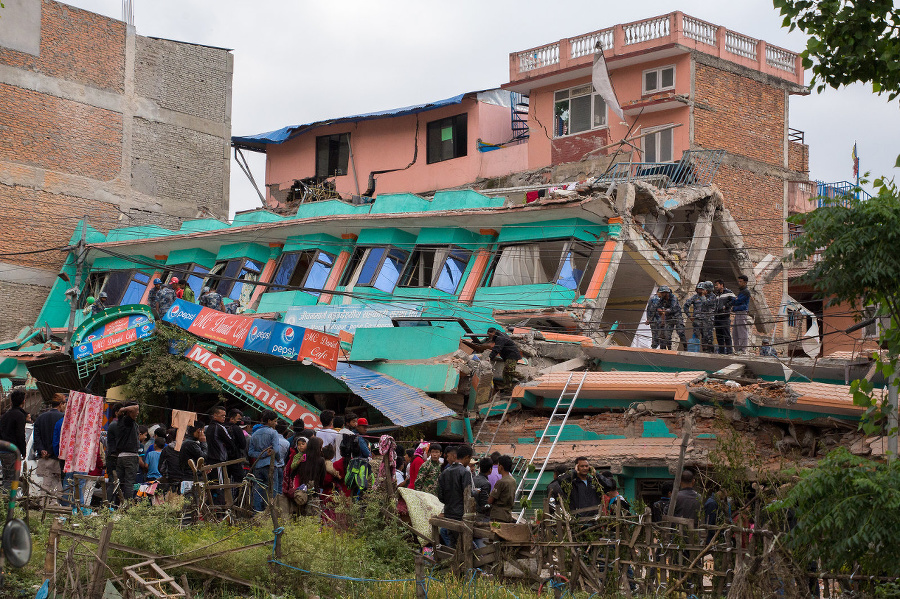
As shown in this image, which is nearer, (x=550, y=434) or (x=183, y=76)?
(x=550, y=434)

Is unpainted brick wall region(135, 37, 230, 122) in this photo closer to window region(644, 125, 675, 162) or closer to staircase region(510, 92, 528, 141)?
staircase region(510, 92, 528, 141)

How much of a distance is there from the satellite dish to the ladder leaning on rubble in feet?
28.1

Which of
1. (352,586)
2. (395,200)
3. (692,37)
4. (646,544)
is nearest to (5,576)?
(352,586)

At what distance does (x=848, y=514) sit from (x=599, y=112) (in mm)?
25037

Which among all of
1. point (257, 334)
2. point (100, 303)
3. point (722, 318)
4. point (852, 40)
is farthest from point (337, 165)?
point (852, 40)

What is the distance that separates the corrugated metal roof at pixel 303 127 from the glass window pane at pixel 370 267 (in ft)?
32.8

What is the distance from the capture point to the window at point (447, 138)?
35.2m

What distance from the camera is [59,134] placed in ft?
114

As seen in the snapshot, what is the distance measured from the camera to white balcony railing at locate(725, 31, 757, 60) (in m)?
32.5

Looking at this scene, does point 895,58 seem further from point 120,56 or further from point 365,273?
point 120,56

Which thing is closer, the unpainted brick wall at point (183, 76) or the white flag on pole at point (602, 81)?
the white flag on pole at point (602, 81)

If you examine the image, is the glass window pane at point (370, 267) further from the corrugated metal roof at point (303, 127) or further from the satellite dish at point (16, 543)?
the satellite dish at point (16, 543)

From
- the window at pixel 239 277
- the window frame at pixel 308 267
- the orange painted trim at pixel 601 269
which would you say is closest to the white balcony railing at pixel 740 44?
the orange painted trim at pixel 601 269

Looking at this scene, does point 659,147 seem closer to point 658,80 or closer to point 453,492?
point 658,80
